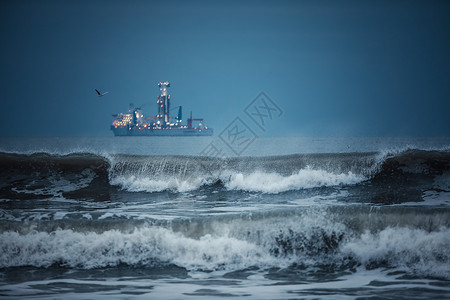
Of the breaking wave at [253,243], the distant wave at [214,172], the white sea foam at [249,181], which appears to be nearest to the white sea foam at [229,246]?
the breaking wave at [253,243]

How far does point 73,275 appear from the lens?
19.9ft

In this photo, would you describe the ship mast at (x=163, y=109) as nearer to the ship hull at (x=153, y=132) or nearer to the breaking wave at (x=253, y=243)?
the ship hull at (x=153, y=132)

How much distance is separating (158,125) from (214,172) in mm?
106507

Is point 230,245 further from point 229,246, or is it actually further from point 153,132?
point 153,132

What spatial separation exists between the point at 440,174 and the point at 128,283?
9997mm

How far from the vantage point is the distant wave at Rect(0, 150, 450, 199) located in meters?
12.3

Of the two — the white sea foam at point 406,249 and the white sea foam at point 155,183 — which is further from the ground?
the white sea foam at point 155,183

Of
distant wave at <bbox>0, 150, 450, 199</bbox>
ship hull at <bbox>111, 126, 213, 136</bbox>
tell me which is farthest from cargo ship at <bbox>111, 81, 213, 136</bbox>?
distant wave at <bbox>0, 150, 450, 199</bbox>

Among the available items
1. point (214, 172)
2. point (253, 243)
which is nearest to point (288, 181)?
point (214, 172)

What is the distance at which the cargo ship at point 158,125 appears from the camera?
379ft

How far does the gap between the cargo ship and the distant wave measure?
103 m

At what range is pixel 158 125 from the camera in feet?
387

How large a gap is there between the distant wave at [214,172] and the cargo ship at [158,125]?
10258cm

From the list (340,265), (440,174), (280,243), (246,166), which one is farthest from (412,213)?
(246,166)
